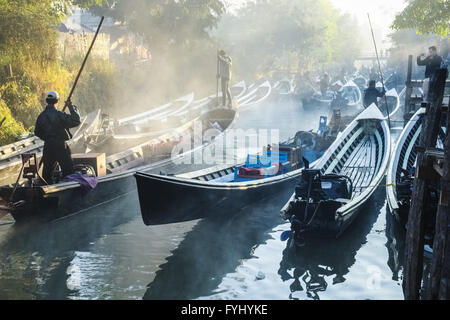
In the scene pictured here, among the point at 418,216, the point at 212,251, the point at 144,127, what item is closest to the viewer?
the point at 418,216

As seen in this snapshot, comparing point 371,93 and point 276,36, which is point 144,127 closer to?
point 371,93

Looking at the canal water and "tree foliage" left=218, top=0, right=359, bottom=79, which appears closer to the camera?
the canal water

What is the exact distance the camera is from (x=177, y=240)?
953cm

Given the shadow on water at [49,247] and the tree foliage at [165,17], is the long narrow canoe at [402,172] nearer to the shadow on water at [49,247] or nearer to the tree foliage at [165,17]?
the shadow on water at [49,247]

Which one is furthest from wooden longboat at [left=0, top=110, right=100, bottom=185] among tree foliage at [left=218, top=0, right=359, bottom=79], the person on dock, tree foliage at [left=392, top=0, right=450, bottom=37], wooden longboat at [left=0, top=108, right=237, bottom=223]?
tree foliage at [left=218, top=0, right=359, bottom=79]

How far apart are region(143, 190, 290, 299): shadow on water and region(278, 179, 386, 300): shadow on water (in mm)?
915

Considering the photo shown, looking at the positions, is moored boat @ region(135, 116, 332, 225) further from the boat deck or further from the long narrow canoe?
the long narrow canoe

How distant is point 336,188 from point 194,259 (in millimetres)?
3418

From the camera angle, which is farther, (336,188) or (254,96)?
Answer: (254,96)

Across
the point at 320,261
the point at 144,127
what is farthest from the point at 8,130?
the point at 320,261

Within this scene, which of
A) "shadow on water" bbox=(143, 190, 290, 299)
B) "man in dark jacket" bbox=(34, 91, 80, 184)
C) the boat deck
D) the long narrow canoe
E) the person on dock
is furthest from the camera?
the person on dock

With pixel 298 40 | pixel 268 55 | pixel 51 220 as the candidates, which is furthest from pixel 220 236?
pixel 298 40

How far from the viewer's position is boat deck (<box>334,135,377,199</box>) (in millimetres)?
11542

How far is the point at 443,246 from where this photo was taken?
15.4 feet
